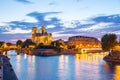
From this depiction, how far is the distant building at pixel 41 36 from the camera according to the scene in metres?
131

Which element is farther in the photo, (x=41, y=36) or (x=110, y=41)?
(x=41, y=36)

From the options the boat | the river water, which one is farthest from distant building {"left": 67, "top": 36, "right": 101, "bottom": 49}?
the river water

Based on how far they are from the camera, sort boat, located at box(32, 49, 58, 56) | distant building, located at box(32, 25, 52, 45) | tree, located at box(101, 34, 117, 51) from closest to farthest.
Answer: tree, located at box(101, 34, 117, 51)
boat, located at box(32, 49, 58, 56)
distant building, located at box(32, 25, 52, 45)

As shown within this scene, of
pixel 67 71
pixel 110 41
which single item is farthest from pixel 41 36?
pixel 67 71

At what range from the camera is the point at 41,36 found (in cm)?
13500

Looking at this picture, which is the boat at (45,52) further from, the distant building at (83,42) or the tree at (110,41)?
the distant building at (83,42)

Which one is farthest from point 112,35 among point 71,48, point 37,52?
point 71,48

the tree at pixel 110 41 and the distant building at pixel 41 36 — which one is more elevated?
the distant building at pixel 41 36

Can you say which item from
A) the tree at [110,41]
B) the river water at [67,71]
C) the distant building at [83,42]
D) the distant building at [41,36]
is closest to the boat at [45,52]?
the distant building at [41,36]

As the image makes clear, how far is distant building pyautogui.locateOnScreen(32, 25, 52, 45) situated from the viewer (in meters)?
131

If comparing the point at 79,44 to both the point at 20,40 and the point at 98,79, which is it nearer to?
the point at 20,40

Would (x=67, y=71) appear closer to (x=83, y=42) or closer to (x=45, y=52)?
(x=45, y=52)

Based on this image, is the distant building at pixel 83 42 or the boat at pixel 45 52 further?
the distant building at pixel 83 42

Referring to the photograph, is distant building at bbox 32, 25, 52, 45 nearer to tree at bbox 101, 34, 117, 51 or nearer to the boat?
the boat
